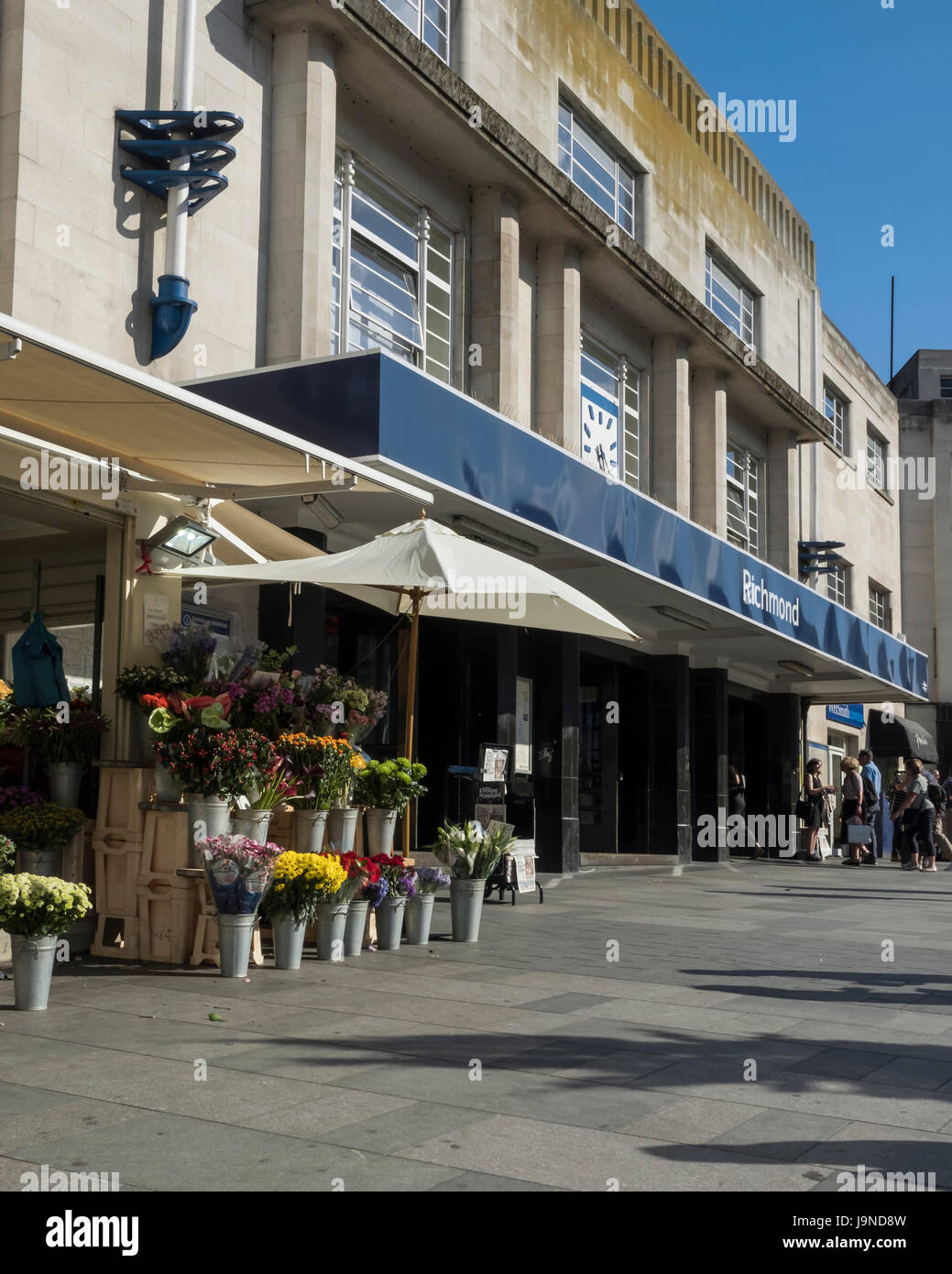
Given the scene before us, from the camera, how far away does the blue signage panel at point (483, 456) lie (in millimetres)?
10953

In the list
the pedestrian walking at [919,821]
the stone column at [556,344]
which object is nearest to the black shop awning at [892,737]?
the pedestrian walking at [919,821]

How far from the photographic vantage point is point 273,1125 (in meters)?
4.76

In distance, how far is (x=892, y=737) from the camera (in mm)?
33625

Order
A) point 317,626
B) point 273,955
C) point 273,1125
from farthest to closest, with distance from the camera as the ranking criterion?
point 317,626
point 273,955
point 273,1125

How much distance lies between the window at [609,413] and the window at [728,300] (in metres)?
3.86

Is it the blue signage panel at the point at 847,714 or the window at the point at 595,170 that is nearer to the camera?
the window at the point at 595,170

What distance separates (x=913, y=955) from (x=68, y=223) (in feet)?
28.3

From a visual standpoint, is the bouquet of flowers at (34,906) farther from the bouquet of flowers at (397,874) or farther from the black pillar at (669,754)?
the black pillar at (669,754)

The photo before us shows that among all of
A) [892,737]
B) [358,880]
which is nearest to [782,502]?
[892,737]

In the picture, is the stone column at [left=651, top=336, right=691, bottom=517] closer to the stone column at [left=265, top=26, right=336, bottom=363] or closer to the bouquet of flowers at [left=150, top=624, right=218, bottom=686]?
the stone column at [left=265, top=26, right=336, bottom=363]

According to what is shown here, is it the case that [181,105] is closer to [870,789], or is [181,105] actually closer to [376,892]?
[376,892]

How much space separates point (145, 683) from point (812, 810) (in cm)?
1920
